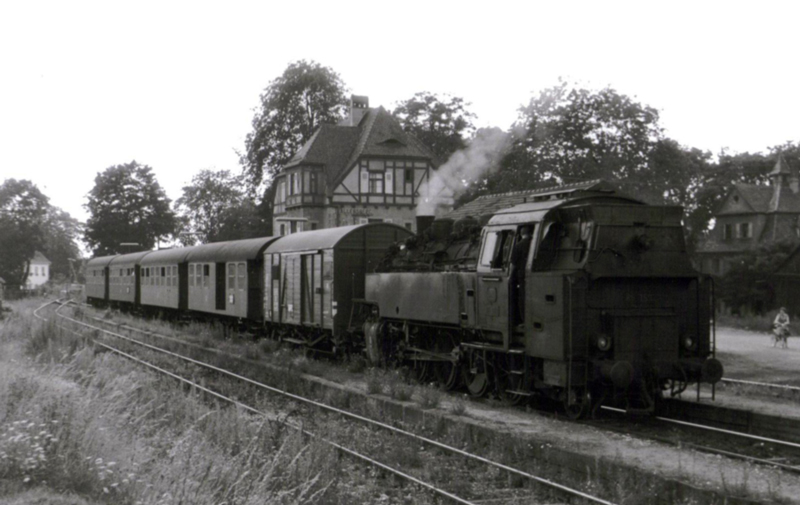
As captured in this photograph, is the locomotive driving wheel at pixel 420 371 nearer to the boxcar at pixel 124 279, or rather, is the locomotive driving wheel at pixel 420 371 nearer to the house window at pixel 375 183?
the boxcar at pixel 124 279

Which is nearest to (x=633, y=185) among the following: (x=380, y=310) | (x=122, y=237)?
(x=380, y=310)

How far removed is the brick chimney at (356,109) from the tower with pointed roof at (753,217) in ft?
77.2

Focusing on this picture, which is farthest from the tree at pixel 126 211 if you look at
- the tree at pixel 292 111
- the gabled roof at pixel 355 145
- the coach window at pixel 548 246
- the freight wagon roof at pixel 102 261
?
the coach window at pixel 548 246

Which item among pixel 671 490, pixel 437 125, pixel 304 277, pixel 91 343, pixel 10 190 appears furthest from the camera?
pixel 10 190

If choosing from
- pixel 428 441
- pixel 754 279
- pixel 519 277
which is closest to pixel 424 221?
pixel 519 277

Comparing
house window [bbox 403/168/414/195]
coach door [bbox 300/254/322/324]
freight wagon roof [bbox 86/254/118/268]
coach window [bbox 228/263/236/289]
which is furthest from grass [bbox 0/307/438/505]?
house window [bbox 403/168/414/195]

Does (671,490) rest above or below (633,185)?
below

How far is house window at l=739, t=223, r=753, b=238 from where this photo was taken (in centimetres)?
5672

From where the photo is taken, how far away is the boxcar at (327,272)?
17203 millimetres

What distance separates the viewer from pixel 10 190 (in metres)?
64.4

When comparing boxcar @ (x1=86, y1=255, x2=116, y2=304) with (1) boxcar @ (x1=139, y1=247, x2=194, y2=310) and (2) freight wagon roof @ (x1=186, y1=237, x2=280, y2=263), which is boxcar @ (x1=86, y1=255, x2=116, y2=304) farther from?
(2) freight wagon roof @ (x1=186, y1=237, x2=280, y2=263)

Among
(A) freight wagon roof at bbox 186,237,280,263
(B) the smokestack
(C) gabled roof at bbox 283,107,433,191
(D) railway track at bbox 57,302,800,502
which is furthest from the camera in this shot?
(C) gabled roof at bbox 283,107,433,191

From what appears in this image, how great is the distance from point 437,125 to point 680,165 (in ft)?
67.5

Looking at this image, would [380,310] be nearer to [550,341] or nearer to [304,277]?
[304,277]
